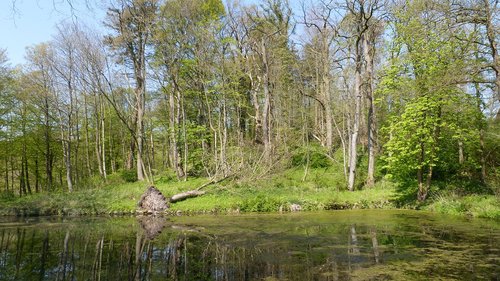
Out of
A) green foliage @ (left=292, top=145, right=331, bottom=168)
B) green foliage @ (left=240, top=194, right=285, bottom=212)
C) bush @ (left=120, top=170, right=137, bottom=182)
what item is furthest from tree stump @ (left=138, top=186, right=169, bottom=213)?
green foliage @ (left=292, top=145, right=331, bottom=168)

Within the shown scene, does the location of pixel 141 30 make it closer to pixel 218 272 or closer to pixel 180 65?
pixel 180 65

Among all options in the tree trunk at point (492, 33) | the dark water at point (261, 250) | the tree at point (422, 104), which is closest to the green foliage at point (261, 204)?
the dark water at point (261, 250)

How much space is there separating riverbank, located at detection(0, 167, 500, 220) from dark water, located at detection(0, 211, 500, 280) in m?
3.84

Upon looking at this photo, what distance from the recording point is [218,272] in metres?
7.31

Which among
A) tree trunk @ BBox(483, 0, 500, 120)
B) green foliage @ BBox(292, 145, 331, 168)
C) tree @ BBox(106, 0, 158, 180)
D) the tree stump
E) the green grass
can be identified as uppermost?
tree @ BBox(106, 0, 158, 180)

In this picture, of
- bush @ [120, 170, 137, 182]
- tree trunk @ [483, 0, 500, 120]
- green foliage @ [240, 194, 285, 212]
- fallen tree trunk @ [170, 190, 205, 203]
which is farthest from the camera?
bush @ [120, 170, 137, 182]

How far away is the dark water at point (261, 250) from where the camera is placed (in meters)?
7.11

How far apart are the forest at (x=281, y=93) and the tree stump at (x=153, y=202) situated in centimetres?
354

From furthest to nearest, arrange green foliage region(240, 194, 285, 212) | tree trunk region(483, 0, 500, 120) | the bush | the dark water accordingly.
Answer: the bush → green foliage region(240, 194, 285, 212) → tree trunk region(483, 0, 500, 120) → the dark water

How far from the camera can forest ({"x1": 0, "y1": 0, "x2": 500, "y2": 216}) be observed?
690 inches

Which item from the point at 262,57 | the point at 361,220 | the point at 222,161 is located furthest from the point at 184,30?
the point at 361,220

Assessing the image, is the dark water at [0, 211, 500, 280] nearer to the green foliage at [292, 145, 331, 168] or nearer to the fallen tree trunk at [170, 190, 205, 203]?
the fallen tree trunk at [170, 190, 205, 203]

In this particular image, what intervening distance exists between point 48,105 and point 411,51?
27.0 metres

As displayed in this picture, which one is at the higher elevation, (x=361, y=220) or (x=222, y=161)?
(x=222, y=161)
